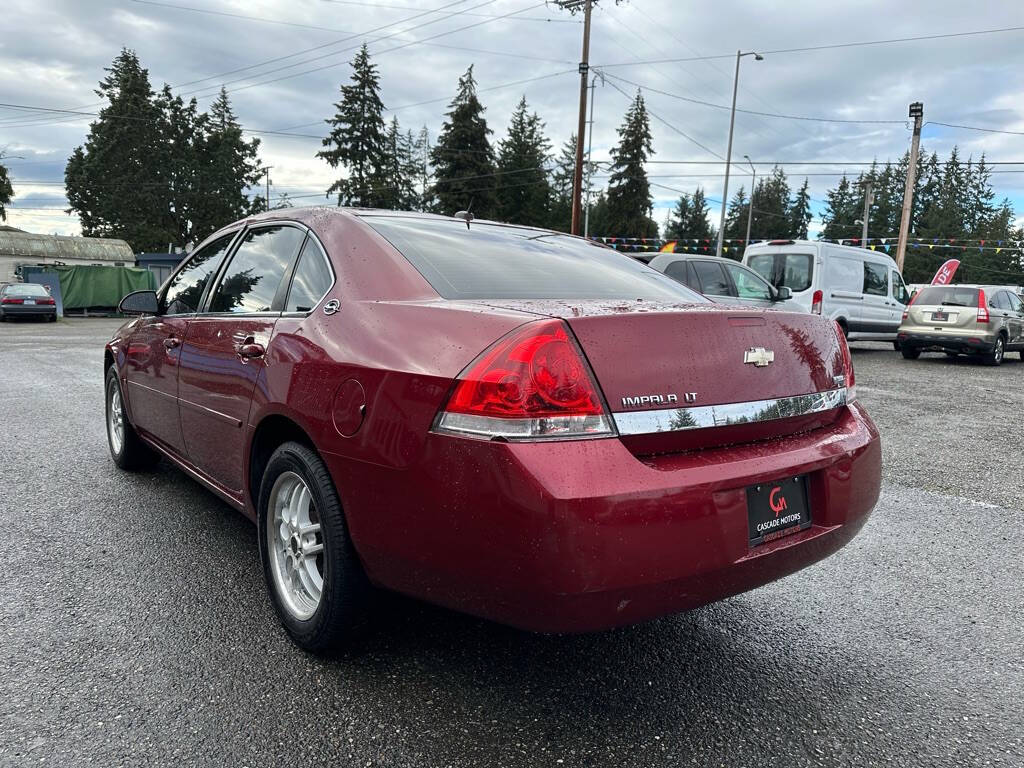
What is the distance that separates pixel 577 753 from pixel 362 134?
178 ft

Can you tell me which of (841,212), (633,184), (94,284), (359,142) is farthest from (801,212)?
(94,284)

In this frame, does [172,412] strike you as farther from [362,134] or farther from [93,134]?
[93,134]

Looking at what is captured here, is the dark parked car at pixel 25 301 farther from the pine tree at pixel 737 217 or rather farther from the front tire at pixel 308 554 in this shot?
the pine tree at pixel 737 217

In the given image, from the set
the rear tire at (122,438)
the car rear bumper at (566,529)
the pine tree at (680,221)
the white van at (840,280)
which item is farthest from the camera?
the pine tree at (680,221)

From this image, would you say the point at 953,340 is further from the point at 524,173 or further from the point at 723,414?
the point at 524,173

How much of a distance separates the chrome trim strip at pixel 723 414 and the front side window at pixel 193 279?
101 inches

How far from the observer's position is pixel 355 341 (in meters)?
2.30

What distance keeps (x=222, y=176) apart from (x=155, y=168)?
559 cm

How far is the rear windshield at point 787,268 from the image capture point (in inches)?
538

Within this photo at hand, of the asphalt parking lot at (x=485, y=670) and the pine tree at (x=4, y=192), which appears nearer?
the asphalt parking lot at (x=485, y=670)

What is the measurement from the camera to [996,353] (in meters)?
14.0

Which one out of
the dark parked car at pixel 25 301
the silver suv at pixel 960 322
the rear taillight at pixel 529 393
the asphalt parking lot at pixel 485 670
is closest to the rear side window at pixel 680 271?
the silver suv at pixel 960 322

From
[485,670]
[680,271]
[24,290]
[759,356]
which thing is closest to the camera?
[759,356]

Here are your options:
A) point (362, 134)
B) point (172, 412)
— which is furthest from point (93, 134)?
point (172, 412)
